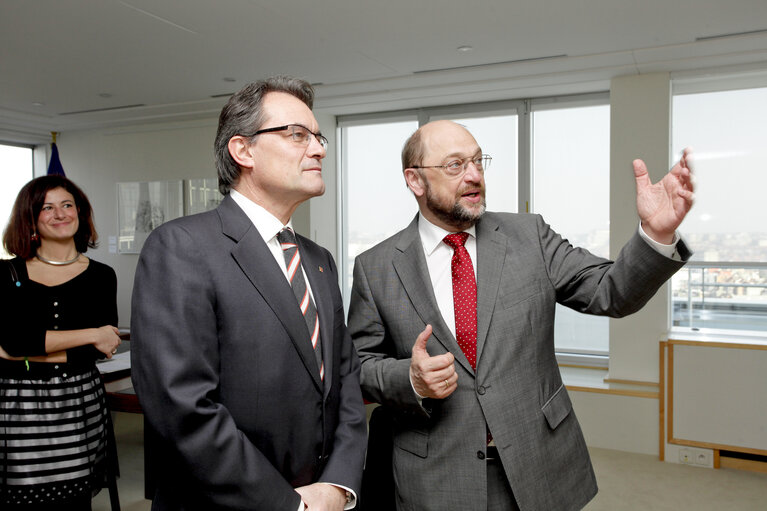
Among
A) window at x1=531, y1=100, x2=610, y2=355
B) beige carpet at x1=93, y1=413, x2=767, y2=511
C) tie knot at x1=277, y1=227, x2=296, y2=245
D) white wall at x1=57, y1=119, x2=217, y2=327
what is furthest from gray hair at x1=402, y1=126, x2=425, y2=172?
white wall at x1=57, y1=119, x2=217, y2=327

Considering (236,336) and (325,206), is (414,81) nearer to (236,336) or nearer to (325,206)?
(325,206)

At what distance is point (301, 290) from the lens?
142 centimetres

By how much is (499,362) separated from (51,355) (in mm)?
1830

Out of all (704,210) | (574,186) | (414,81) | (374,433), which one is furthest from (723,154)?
(374,433)

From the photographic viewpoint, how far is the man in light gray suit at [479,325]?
1471 mm

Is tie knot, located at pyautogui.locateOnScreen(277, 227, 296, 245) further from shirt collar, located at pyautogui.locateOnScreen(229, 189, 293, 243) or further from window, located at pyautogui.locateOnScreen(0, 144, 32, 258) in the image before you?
window, located at pyautogui.locateOnScreen(0, 144, 32, 258)

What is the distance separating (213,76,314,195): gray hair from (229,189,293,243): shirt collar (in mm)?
73

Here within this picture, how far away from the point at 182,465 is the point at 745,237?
4.86 metres

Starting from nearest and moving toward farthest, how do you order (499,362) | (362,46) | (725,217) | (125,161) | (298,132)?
1. (298,132)
2. (499,362)
3. (362,46)
4. (725,217)
5. (125,161)

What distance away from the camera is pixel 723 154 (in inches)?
185

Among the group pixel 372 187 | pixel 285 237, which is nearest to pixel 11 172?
pixel 372 187

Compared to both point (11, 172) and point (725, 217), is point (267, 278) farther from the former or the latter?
point (11, 172)

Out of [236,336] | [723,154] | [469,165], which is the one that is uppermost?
[723,154]

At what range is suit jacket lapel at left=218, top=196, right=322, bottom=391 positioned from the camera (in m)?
1.27
